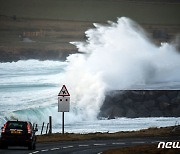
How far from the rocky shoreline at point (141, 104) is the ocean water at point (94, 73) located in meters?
0.74

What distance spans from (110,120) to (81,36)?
45.0 feet

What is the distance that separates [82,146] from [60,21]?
3540cm

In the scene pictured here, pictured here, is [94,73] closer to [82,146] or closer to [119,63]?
[119,63]

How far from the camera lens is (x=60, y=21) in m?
61.4

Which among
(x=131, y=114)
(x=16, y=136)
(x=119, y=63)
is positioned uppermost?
(x=119, y=63)

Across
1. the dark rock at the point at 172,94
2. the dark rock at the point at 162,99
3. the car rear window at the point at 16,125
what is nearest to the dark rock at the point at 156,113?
the dark rock at the point at 162,99

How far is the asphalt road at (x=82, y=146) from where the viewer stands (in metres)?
23.8

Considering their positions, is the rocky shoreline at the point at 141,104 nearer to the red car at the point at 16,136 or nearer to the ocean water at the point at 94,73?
the ocean water at the point at 94,73

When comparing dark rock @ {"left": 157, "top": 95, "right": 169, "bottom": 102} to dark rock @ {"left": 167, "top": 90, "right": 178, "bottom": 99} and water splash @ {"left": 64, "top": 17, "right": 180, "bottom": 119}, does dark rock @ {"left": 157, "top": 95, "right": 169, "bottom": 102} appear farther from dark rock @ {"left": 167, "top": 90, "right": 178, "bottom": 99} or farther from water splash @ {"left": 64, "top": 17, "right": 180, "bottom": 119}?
water splash @ {"left": 64, "top": 17, "right": 180, "bottom": 119}

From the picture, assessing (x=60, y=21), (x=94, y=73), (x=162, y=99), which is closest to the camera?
(x=162, y=99)

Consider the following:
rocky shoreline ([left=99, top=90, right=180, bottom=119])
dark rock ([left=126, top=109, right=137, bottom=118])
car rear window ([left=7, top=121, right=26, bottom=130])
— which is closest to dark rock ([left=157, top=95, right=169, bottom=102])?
rocky shoreline ([left=99, top=90, right=180, bottom=119])

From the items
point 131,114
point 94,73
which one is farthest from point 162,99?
point 94,73

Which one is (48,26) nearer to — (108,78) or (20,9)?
(20,9)

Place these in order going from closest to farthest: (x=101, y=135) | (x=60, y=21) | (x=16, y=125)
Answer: (x=16, y=125)
(x=101, y=135)
(x=60, y=21)
